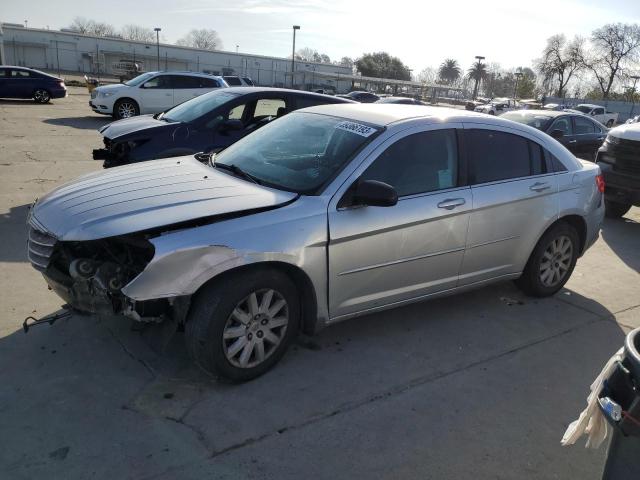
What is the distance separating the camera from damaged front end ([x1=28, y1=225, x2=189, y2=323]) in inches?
124

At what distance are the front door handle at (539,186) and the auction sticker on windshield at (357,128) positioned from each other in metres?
1.64

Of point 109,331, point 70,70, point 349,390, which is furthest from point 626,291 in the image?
point 70,70

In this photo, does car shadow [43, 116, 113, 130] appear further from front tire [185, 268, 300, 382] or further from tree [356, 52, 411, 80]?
tree [356, 52, 411, 80]

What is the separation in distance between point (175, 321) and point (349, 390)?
1.18 meters

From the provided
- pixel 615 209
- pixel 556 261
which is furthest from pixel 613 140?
pixel 556 261

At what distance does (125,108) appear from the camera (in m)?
17.3

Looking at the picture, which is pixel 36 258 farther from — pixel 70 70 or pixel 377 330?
pixel 70 70

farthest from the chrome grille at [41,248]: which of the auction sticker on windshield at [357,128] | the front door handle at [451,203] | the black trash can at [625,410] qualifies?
the black trash can at [625,410]

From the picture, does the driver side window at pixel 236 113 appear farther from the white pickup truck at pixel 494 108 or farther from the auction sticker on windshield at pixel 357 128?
the white pickup truck at pixel 494 108

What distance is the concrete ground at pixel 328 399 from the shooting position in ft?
8.89

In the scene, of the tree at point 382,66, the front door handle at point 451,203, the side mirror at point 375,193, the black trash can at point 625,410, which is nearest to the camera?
the black trash can at point 625,410

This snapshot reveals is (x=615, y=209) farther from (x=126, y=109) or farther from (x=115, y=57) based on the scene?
(x=115, y=57)

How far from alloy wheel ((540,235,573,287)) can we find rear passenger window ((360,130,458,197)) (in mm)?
1432

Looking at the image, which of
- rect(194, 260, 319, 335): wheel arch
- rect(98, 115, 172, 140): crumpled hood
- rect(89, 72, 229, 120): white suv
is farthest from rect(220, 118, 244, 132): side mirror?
rect(89, 72, 229, 120): white suv
